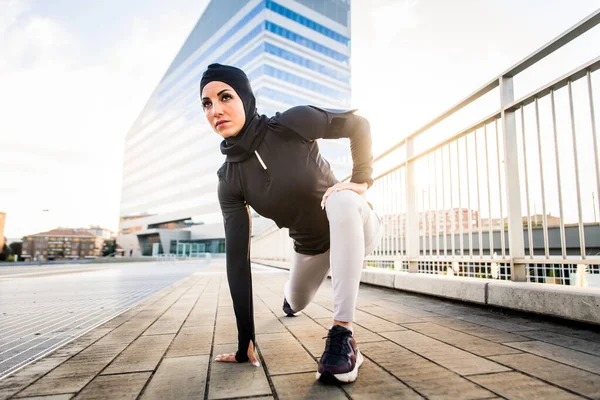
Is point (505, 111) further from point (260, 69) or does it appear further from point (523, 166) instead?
point (260, 69)

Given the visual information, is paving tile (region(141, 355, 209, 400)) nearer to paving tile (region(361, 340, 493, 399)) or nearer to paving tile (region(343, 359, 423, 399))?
paving tile (region(343, 359, 423, 399))

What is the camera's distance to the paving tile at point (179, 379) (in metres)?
1.23

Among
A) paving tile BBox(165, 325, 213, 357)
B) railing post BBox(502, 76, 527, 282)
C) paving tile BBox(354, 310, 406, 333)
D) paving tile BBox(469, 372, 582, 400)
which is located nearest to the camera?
paving tile BBox(469, 372, 582, 400)

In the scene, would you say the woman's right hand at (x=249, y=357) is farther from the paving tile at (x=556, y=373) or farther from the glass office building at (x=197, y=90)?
the glass office building at (x=197, y=90)

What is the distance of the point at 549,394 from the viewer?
1.12m

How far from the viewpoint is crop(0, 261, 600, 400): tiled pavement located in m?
1.23

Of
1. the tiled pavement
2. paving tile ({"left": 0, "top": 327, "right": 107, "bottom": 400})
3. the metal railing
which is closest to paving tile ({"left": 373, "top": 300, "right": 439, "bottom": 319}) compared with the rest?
the tiled pavement

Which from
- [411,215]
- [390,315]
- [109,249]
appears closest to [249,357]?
[390,315]

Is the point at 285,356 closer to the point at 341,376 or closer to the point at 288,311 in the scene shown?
the point at 341,376

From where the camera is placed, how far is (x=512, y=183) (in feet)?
9.14

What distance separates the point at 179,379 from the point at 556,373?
4.64 ft

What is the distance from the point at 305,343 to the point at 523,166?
2127 millimetres

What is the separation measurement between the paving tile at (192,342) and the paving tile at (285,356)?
0.31 meters

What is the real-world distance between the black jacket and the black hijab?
0.03 metres
